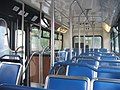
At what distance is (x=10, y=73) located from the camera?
2.77 metres

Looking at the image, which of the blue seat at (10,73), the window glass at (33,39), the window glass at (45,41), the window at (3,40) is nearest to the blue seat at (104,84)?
the blue seat at (10,73)

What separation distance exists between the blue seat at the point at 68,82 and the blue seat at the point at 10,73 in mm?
881

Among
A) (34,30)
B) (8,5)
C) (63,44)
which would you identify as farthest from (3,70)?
(63,44)

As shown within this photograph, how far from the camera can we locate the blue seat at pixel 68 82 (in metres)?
1.81

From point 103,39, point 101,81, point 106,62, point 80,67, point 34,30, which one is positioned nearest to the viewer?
point 101,81

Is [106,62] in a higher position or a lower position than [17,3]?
lower

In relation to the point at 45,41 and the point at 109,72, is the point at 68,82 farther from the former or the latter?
the point at 45,41

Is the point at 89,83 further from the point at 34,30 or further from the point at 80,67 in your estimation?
the point at 34,30

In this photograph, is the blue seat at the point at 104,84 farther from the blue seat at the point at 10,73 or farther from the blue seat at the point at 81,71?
the blue seat at the point at 10,73

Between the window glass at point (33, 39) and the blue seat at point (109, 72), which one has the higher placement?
the window glass at point (33, 39)

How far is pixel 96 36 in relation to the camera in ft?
40.9

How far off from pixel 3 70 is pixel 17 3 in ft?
6.24

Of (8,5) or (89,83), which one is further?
(8,5)

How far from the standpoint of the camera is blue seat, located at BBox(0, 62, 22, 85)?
2.71m
